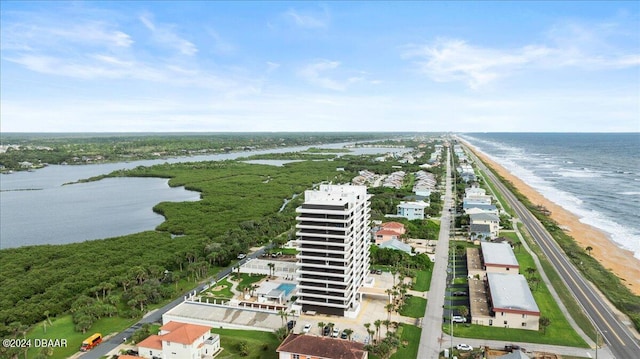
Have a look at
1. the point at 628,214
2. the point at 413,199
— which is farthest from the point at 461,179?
the point at 628,214

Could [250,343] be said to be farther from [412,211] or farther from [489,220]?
[412,211]

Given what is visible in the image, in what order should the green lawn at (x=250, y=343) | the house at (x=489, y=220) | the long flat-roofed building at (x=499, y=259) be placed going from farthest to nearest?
the house at (x=489, y=220) < the long flat-roofed building at (x=499, y=259) < the green lawn at (x=250, y=343)

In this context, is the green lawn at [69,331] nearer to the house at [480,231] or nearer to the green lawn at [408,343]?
the green lawn at [408,343]

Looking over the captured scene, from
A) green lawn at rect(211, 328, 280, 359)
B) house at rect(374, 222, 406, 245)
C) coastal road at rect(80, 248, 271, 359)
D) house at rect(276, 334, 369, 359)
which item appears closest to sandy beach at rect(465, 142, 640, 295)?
house at rect(374, 222, 406, 245)

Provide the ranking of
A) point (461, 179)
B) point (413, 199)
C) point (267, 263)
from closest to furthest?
point (267, 263), point (413, 199), point (461, 179)

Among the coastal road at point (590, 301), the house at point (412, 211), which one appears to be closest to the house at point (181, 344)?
the coastal road at point (590, 301)

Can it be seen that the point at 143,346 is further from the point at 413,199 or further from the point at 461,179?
the point at 461,179

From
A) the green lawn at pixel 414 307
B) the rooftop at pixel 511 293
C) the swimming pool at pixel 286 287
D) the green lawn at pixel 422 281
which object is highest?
the rooftop at pixel 511 293

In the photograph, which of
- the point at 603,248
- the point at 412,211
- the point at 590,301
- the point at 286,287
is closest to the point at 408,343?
the point at 286,287
